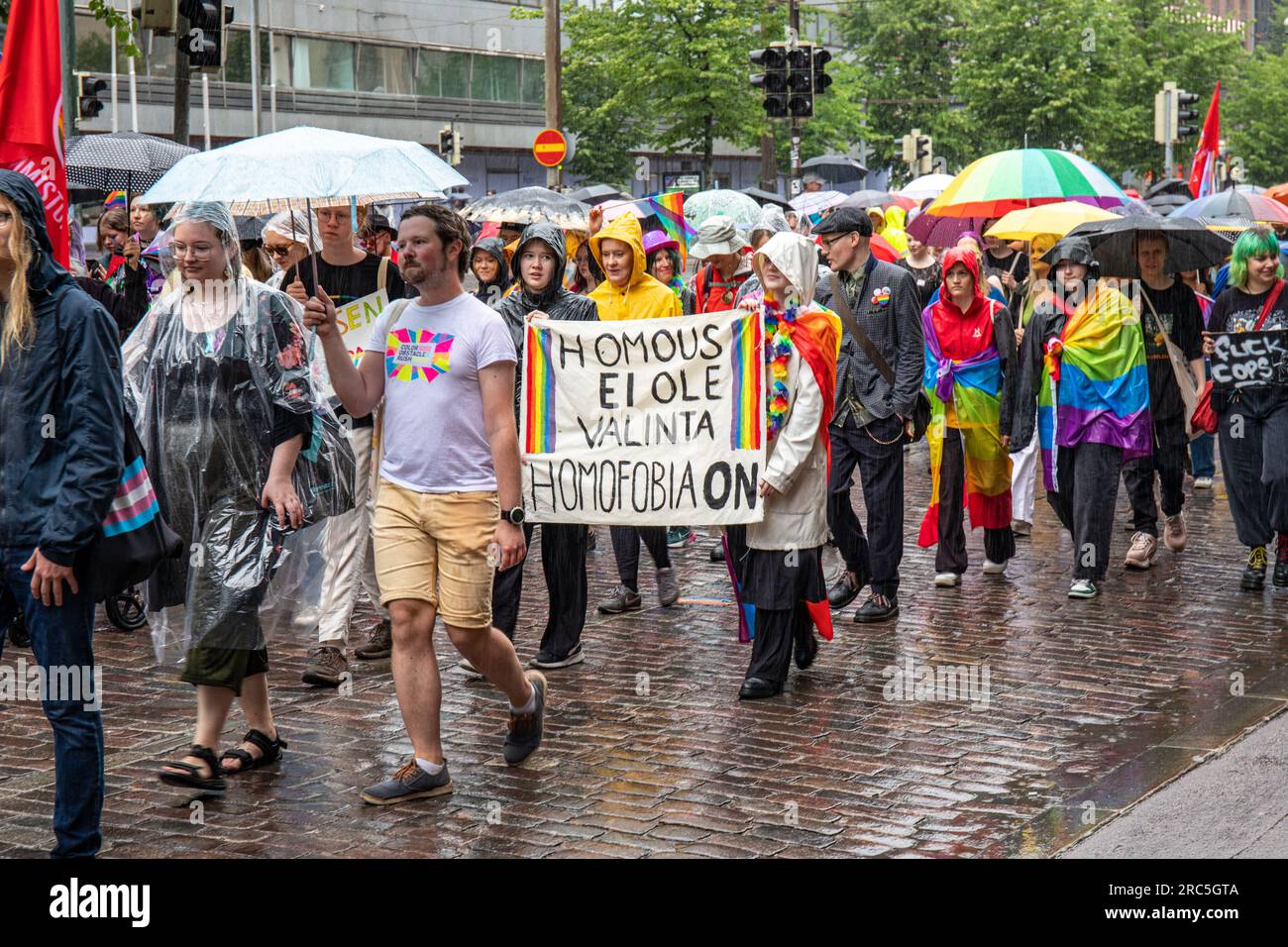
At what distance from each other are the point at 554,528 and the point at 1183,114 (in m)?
29.8

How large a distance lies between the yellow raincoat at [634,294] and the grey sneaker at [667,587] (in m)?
1.51

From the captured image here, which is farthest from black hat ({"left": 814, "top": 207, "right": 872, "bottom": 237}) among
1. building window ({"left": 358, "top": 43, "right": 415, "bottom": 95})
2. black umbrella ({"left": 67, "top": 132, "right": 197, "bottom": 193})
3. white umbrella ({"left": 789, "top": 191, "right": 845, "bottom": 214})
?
building window ({"left": 358, "top": 43, "right": 415, "bottom": 95})

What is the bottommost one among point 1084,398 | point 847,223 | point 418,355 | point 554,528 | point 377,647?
point 377,647

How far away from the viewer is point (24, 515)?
498cm

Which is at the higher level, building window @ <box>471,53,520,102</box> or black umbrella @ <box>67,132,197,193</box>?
building window @ <box>471,53,520,102</box>

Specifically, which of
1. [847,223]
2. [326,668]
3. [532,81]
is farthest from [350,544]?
[532,81]

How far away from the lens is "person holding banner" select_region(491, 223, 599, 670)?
315 inches

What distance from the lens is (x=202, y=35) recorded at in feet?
45.3

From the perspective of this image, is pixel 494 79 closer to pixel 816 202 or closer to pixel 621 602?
pixel 816 202

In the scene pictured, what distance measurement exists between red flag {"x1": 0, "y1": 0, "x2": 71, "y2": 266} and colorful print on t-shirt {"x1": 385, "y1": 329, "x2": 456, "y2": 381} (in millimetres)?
2082

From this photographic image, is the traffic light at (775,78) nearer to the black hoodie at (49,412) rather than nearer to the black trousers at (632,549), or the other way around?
the black trousers at (632,549)

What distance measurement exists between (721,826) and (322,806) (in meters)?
1.38

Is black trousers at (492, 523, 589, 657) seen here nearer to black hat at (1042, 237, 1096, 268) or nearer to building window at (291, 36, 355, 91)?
black hat at (1042, 237, 1096, 268)

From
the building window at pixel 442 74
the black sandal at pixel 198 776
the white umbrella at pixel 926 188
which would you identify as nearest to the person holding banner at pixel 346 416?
the black sandal at pixel 198 776
